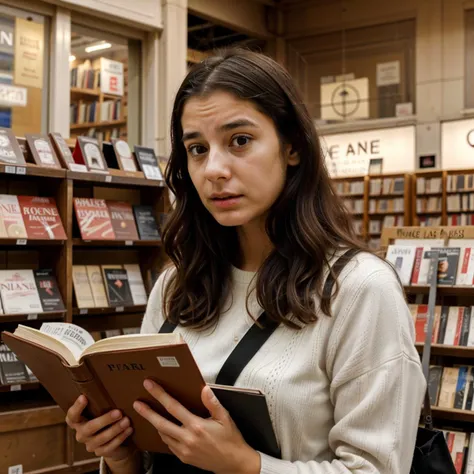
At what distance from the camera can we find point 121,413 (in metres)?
1.40

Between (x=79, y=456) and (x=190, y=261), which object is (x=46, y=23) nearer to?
(x=79, y=456)

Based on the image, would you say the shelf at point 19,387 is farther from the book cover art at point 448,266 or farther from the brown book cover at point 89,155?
the book cover art at point 448,266

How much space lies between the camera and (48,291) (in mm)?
4410

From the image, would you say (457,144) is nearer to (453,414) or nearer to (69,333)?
(453,414)

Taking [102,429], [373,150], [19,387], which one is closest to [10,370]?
[19,387]

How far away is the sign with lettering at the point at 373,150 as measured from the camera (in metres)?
10.5

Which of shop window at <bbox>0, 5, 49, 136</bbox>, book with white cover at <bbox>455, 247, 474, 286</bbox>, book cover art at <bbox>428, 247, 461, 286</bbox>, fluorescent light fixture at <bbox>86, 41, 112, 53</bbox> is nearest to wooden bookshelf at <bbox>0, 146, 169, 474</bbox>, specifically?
shop window at <bbox>0, 5, 49, 136</bbox>

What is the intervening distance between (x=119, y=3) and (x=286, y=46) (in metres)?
4.92

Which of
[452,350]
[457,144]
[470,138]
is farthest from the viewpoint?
[457,144]

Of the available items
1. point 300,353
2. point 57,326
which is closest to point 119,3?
point 57,326

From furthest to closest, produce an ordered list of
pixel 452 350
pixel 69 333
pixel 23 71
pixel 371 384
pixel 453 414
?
pixel 23 71
pixel 452 350
pixel 453 414
pixel 69 333
pixel 371 384

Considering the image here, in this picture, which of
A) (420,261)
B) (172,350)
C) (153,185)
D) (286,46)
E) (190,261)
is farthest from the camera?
(286,46)

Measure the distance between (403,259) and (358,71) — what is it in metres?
7.47

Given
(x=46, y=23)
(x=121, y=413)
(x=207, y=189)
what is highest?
(x=46, y=23)
